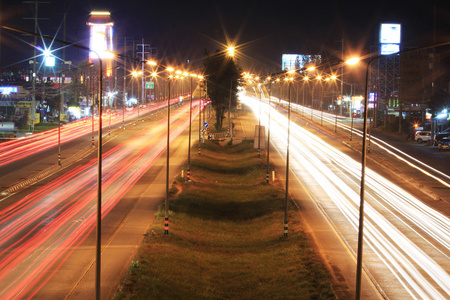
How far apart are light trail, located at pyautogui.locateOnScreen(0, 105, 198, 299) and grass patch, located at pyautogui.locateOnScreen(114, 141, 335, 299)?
11.6 feet

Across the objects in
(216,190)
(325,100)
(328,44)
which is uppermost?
(328,44)

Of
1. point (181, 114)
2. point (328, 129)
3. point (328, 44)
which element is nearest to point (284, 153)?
point (328, 129)

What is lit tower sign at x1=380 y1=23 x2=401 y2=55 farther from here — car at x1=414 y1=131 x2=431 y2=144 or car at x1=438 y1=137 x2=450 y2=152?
car at x1=438 y1=137 x2=450 y2=152

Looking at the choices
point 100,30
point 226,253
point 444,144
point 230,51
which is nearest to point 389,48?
point 230,51

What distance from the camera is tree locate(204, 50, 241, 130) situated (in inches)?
3317

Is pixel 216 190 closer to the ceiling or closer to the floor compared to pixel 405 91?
closer to the floor

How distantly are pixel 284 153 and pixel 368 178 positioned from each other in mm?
18521

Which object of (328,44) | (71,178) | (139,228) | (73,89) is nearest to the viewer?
(139,228)

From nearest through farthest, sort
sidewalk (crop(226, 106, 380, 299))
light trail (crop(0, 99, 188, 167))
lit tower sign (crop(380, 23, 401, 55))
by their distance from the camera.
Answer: sidewalk (crop(226, 106, 380, 299))
light trail (crop(0, 99, 188, 167))
lit tower sign (crop(380, 23, 401, 55))

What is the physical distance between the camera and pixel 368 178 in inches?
1709

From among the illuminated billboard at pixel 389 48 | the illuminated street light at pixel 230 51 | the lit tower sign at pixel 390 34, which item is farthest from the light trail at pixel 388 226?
the lit tower sign at pixel 390 34

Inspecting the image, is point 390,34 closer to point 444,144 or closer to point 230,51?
point 230,51

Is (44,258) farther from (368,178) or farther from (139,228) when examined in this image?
(368,178)

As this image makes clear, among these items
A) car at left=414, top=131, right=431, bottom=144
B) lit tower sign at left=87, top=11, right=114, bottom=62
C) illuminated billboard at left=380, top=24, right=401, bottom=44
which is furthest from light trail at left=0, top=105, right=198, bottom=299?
lit tower sign at left=87, top=11, right=114, bottom=62
